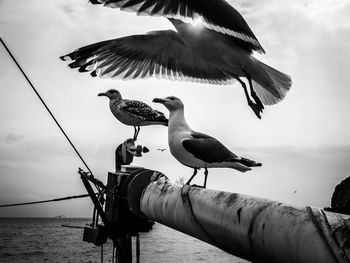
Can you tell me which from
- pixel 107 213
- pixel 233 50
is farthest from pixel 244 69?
pixel 107 213

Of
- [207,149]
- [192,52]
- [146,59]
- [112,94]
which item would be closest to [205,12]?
[192,52]

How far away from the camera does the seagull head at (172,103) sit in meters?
3.94

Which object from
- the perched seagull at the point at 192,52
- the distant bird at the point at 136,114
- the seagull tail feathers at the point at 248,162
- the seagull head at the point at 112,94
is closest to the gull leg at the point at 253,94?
the perched seagull at the point at 192,52

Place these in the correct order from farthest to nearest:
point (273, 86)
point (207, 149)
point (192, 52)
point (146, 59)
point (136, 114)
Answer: point (146, 59) < point (136, 114) < point (273, 86) < point (192, 52) < point (207, 149)

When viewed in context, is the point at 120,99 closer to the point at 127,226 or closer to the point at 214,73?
Result: the point at 214,73

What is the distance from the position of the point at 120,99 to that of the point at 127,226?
10.4 ft

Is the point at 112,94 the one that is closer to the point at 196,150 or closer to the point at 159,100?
the point at 159,100

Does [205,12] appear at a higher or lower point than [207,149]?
higher

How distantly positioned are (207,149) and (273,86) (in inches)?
74.0

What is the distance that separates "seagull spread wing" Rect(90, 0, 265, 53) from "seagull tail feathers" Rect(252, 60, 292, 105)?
1.90 feet

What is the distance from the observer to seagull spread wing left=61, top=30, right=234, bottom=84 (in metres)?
5.80

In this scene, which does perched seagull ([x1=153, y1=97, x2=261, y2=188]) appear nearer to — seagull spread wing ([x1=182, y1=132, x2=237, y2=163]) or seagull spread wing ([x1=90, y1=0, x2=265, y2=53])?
seagull spread wing ([x1=182, y1=132, x2=237, y2=163])

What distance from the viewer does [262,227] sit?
1.29 metres

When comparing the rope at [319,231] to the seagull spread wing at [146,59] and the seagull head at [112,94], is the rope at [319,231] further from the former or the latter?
the seagull head at [112,94]
